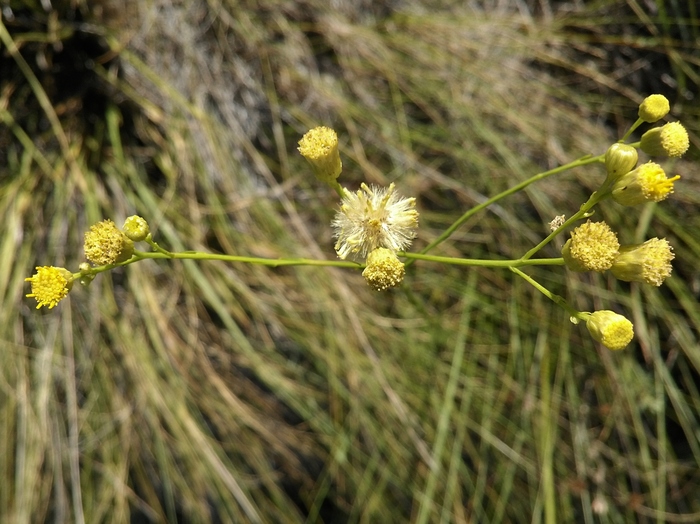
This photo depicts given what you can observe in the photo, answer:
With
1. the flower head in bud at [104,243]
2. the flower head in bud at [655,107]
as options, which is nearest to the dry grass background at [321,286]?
the flower head in bud at [655,107]

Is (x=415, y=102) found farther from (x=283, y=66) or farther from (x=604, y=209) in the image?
(x=604, y=209)

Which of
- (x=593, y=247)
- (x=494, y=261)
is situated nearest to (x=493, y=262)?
(x=494, y=261)

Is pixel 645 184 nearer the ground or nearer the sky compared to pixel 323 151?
nearer the ground

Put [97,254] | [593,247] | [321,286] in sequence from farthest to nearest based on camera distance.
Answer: [321,286] → [97,254] → [593,247]

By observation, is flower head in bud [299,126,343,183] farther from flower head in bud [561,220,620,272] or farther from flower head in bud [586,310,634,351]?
flower head in bud [586,310,634,351]

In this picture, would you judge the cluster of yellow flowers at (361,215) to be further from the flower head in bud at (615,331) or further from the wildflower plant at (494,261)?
the flower head in bud at (615,331)

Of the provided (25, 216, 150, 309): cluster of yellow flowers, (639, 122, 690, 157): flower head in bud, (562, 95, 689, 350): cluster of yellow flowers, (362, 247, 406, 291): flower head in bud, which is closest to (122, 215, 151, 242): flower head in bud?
(25, 216, 150, 309): cluster of yellow flowers

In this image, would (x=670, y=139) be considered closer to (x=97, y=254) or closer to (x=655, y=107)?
(x=655, y=107)
